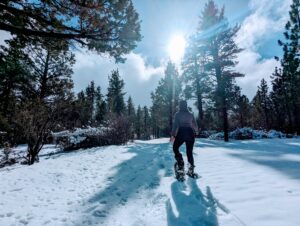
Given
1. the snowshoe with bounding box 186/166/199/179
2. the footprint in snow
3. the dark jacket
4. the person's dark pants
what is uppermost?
the dark jacket

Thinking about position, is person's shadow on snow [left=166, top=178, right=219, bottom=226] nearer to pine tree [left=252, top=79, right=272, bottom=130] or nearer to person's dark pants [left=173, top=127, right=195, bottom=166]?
person's dark pants [left=173, top=127, right=195, bottom=166]

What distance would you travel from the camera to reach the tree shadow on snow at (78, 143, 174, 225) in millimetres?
4082

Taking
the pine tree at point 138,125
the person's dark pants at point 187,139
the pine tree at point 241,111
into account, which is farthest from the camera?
the pine tree at point 138,125

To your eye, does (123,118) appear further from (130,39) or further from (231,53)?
(231,53)

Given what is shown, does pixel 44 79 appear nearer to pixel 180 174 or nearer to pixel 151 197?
pixel 180 174

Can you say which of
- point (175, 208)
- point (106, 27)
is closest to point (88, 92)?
point (106, 27)

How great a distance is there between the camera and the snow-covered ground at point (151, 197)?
3.47m

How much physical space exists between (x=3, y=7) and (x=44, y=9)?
145cm

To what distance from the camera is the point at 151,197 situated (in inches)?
190

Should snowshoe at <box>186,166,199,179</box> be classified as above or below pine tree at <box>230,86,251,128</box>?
below

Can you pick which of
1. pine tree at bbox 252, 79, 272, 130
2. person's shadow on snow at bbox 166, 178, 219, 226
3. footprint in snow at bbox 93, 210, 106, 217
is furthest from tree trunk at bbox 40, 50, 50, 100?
pine tree at bbox 252, 79, 272, 130

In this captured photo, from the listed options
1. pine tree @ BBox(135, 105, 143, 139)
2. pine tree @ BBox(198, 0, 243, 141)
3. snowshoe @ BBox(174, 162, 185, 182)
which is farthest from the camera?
pine tree @ BBox(135, 105, 143, 139)

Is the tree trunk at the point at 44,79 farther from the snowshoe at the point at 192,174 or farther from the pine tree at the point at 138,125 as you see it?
the pine tree at the point at 138,125


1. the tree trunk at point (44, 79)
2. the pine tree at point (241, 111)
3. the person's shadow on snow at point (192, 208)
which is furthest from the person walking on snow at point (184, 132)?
the pine tree at point (241, 111)
